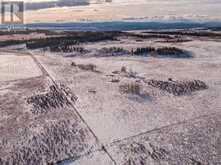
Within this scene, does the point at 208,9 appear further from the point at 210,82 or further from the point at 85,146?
the point at 85,146

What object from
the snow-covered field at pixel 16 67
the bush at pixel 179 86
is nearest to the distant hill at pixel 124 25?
the snow-covered field at pixel 16 67

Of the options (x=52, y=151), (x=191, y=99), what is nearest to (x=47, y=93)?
(x=52, y=151)

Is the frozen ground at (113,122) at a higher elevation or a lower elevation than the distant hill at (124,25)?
lower

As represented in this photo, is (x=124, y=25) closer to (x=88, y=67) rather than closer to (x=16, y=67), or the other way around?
(x=88, y=67)

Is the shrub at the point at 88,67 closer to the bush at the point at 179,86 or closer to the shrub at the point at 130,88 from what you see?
the shrub at the point at 130,88

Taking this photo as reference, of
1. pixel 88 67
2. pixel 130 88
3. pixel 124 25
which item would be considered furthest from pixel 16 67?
pixel 124 25

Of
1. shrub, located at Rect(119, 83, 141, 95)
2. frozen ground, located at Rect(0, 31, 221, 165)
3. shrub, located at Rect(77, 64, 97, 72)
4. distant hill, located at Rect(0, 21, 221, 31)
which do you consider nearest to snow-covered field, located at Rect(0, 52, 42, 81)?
frozen ground, located at Rect(0, 31, 221, 165)

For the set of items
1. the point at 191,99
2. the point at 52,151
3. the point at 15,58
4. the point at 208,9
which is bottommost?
the point at 52,151

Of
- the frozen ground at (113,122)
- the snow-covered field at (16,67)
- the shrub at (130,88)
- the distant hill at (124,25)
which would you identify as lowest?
the frozen ground at (113,122)
